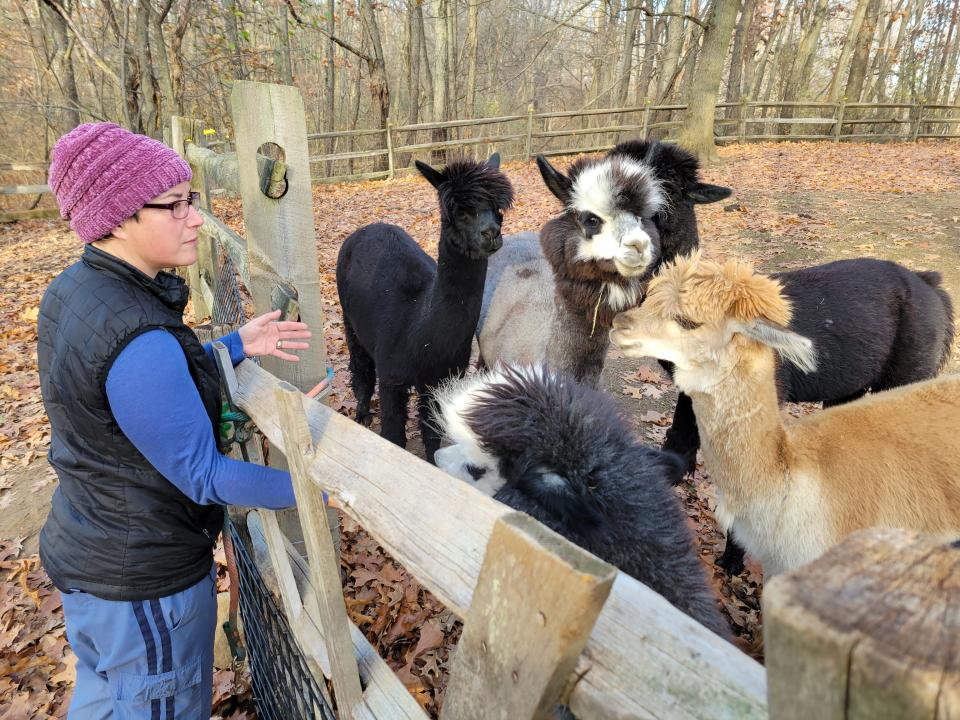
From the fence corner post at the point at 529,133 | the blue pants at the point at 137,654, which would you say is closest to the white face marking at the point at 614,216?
the blue pants at the point at 137,654

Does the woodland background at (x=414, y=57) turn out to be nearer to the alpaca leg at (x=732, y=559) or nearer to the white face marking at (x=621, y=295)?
the white face marking at (x=621, y=295)

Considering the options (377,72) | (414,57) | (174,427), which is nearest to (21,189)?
(377,72)

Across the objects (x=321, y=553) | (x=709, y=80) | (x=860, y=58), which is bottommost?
(x=321, y=553)

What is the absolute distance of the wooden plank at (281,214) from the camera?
2.04 m

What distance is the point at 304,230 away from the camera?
2.29m

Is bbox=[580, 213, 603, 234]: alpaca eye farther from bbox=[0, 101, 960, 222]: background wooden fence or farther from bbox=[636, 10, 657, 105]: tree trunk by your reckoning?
bbox=[636, 10, 657, 105]: tree trunk

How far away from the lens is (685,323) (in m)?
2.56

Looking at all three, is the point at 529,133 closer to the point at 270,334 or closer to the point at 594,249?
the point at 594,249

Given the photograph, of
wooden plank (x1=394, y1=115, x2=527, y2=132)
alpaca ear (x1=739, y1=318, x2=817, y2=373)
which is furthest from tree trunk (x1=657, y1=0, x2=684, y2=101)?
alpaca ear (x1=739, y1=318, x2=817, y2=373)

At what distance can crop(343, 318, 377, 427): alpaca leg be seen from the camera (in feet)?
15.9

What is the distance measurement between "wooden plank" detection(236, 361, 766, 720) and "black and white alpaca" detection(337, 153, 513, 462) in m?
1.93

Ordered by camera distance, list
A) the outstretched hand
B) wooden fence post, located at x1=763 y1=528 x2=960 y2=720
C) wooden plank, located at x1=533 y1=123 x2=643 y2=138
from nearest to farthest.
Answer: wooden fence post, located at x1=763 y1=528 x2=960 y2=720 < the outstretched hand < wooden plank, located at x1=533 y1=123 x2=643 y2=138

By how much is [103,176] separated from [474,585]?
1.54 m

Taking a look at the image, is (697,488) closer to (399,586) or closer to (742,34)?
(399,586)
